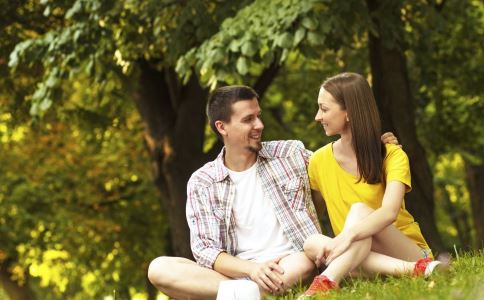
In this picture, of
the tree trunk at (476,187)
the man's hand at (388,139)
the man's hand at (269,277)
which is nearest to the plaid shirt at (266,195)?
the man's hand at (269,277)

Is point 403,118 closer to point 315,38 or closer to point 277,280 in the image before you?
point 315,38

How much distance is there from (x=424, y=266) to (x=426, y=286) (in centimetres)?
62

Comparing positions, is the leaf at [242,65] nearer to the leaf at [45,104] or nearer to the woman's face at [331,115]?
the leaf at [45,104]

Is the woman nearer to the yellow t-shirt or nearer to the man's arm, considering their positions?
the yellow t-shirt

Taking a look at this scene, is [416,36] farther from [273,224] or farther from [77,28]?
[273,224]

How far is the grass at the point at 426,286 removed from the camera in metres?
4.68

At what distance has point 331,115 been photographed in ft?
21.7

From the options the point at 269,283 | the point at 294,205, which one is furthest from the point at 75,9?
the point at 269,283

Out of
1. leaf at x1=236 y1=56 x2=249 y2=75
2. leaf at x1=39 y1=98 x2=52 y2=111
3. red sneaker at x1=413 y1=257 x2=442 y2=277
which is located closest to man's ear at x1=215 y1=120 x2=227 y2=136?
red sneaker at x1=413 y1=257 x2=442 y2=277

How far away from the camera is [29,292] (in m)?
24.7

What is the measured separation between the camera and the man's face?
22.5ft

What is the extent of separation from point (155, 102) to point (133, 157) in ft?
20.7

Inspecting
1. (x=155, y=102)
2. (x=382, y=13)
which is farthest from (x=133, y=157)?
(x=382, y=13)

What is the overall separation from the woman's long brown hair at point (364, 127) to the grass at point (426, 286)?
0.74 m
